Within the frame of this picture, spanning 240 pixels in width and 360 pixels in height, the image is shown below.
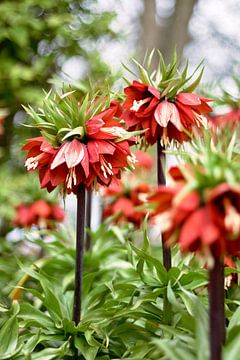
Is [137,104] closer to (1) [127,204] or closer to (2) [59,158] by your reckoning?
(2) [59,158]

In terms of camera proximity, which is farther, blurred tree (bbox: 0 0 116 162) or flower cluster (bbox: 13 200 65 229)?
blurred tree (bbox: 0 0 116 162)

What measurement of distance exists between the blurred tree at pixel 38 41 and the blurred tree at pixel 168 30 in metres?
0.69

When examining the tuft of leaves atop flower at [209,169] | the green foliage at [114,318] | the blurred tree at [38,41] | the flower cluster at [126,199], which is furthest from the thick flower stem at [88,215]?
the blurred tree at [38,41]

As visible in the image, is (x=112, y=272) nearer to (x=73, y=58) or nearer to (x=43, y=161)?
(x=43, y=161)

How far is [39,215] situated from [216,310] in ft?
4.45

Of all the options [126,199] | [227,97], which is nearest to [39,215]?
[126,199]

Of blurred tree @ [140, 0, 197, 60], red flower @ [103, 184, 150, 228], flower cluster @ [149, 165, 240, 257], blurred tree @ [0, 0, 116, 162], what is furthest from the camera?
blurred tree @ [140, 0, 197, 60]

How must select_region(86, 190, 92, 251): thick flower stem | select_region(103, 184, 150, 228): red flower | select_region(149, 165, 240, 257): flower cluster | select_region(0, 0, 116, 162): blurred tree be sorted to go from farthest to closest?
1. select_region(0, 0, 116, 162): blurred tree
2. select_region(103, 184, 150, 228): red flower
3. select_region(86, 190, 92, 251): thick flower stem
4. select_region(149, 165, 240, 257): flower cluster

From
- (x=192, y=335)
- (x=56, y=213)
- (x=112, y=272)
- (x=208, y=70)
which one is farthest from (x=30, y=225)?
(x=208, y=70)

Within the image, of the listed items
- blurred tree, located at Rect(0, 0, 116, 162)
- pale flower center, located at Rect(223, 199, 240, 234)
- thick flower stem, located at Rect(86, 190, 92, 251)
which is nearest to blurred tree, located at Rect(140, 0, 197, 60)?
blurred tree, located at Rect(0, 0, 116, 162)

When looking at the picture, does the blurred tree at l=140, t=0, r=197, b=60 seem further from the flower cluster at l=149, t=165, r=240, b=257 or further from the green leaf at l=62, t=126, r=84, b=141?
the flower cluster at l=149, t=165, r=240, b=257

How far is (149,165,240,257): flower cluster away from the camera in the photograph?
56 cm

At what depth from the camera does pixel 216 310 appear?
2.06 ft

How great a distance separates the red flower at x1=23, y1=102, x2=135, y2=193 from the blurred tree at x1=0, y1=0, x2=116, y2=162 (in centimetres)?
160
